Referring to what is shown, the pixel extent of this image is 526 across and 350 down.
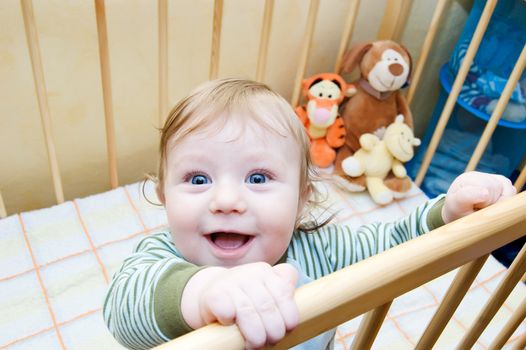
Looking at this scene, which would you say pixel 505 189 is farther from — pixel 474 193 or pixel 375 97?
pixel 375 97

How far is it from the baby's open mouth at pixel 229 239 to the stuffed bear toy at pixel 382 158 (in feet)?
2.27

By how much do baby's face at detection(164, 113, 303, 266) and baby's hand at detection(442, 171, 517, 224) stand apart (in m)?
0.19

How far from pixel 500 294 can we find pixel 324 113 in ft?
2.16

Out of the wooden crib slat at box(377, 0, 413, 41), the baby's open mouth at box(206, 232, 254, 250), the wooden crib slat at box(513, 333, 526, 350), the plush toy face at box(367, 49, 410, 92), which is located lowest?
the wooden crib slat at box(513, 333, 526, 350)

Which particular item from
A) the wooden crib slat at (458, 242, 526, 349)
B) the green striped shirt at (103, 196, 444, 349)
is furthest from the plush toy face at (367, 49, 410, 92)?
the wooden crib slat at (458, 242, 526, 349)

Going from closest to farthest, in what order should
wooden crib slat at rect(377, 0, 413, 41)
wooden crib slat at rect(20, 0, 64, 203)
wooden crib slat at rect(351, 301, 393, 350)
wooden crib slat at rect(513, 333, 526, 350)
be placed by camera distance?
wooden crib slat at rect(351, 301, 393, 350)
wooden crib slat at rect(20, 0, 64, 203)
wooden crib slat at rect(513, 333, 526, 350)
wooden crib slat at rect(377, 0, 413, 41)

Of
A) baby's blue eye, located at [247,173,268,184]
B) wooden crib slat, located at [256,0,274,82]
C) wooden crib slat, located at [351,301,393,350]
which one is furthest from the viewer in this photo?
wooden crib slat, located at [256,0,274,82]

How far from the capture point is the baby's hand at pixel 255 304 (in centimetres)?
40

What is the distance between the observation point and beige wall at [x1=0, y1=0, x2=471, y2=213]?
1019mm

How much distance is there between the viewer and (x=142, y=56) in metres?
1.13

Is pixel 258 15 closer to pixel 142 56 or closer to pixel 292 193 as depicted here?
pixel 142 56

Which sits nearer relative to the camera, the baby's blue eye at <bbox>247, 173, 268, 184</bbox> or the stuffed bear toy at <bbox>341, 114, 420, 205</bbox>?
the baby's blue eye at <bbox>247, 173, 268, 184</bbox>

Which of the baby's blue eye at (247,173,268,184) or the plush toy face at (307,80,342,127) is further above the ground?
the baby's blue eye at (247,173,268,184)

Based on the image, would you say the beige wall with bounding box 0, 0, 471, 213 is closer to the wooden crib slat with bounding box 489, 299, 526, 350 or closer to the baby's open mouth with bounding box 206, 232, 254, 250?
the baby's open mouth with bounding box 206, 232, 254, 250
